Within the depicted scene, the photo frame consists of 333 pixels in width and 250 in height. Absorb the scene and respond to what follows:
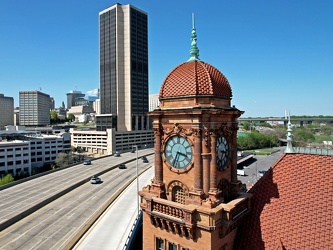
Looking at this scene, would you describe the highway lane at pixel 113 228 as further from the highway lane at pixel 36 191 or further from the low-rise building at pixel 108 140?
the low-rise building at pixel 108 140

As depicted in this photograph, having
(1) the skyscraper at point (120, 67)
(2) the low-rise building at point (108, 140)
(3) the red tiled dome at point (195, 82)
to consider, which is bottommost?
(2) the low-rise building at point (108, 140)

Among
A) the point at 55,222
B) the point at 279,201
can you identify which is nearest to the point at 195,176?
the point at 279,201

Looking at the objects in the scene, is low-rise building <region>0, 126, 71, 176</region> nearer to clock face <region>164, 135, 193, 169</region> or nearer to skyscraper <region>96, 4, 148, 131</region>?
skyscraper <region>96, 4, 148, 131</region>

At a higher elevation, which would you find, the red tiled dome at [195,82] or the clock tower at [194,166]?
the red tiled dome at [195,82]

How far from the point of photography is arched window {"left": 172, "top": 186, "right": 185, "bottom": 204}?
12952 mm

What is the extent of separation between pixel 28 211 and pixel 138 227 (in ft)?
77.0

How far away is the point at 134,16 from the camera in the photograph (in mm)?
144500

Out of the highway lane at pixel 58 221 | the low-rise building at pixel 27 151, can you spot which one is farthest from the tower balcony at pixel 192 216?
the low-rise building at pixel 27 151

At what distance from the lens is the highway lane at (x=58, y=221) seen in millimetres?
29766

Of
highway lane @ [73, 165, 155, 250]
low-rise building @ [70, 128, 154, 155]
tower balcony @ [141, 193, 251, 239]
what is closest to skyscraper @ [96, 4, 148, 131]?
low-rise building @ [70, 128, 154, 155]

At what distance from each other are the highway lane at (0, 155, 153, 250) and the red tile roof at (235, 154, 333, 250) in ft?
69.2

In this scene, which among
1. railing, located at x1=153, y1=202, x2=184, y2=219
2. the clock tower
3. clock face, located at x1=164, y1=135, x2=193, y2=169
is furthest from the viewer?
clock face, located at x1=164, y1=135, x2=193, y2=169

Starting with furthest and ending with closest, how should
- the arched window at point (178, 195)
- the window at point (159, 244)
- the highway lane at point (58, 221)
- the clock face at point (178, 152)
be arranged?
the highway lane at point (58, 221)
the arched window at point (178, 195)
the window at point (159, 244)
the clock face at point (178, 152)

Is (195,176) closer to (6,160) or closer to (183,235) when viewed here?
(183,235)
